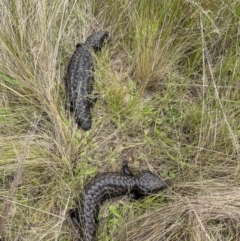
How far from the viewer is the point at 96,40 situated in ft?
12.2

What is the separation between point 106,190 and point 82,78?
1012 mm

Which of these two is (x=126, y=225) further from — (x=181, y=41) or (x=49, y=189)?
(x=181, y=41)

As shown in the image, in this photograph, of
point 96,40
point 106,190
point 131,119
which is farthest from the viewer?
point 96,40

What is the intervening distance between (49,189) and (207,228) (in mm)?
1285

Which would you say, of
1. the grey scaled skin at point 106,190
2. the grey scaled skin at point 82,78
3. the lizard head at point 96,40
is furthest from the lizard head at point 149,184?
the lizard head at point 96,40

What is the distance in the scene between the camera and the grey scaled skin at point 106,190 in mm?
3123

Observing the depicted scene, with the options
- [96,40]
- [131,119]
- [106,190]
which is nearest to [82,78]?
[96,40]

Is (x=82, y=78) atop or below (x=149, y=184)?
atop

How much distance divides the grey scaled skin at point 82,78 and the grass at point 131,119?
3.3 inches

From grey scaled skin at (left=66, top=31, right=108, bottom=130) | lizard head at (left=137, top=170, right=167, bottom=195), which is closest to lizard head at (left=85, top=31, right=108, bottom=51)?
grey scaled skin at (left=66, top=31, right=108, bottom=130)

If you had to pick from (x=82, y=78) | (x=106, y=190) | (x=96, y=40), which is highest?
(x=96, y=40)

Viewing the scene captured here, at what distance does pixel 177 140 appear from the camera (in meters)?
3.47

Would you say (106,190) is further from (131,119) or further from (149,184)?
(131,119)

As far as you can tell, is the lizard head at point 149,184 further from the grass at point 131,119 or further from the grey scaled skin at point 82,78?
the grey scaled skin at point 82,78
